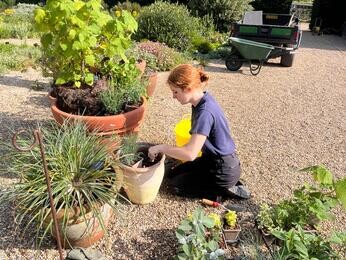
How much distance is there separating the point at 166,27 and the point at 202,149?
5.57m

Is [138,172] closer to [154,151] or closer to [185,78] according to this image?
[154,151]

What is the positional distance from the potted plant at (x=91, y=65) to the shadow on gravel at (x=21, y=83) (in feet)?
7.10

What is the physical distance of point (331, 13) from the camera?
13.5 meters

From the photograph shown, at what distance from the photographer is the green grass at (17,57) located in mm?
6695

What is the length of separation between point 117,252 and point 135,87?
171 centimetres

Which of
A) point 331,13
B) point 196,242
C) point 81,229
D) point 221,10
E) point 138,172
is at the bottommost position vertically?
point 81,229

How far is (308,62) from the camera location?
8391mm

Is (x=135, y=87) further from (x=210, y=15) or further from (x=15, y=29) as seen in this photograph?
(x=210, y=15)

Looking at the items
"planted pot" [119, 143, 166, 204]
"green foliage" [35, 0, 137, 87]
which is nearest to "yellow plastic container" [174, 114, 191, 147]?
"planted pot" [119, 143, 166, 204]

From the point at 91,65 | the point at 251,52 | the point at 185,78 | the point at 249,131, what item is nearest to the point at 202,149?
the point at 185,78

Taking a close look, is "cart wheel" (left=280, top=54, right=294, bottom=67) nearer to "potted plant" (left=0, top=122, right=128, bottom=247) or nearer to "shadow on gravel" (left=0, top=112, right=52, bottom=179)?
"shadow on gravel" (left=0, top=112, right=52, bottom=179)

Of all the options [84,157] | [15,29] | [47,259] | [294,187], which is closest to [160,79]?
[294,187]

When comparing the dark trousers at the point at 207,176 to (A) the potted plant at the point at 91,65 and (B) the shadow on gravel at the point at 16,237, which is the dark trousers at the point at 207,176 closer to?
(A) the potted plant at the point at 91,65

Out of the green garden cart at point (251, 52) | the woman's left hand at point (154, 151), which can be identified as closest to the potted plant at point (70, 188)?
the woman's left hand at point (154, 151)
